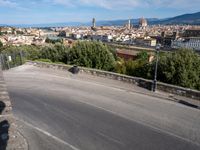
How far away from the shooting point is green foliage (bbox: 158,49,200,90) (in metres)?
18.8

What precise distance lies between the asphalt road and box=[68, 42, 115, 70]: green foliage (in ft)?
25.7

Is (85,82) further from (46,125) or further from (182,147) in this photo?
(182,147)

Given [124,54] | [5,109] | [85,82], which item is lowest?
[124,54]

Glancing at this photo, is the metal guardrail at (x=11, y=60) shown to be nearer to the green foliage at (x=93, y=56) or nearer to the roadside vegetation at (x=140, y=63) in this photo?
the roadside vegetation at (x=140, y=63)

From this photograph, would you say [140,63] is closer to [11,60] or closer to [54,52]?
[54,52]

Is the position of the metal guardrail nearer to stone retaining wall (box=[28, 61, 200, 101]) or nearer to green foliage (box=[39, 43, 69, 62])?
green foliage (box=[39, 43, 69, 62])

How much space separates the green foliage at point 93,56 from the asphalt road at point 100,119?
7.84 metres

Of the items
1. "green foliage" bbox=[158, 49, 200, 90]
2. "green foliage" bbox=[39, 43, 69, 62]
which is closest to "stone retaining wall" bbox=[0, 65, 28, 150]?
"green foliage" bbox=[158, 49, 200, 90]

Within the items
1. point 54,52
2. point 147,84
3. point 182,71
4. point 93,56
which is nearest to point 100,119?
point 147,84

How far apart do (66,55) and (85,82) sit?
11.1 metres

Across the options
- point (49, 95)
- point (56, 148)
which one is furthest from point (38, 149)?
point (49, 95)

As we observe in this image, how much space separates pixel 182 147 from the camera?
8.98 m

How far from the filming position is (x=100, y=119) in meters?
11.5

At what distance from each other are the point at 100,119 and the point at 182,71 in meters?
9.59
